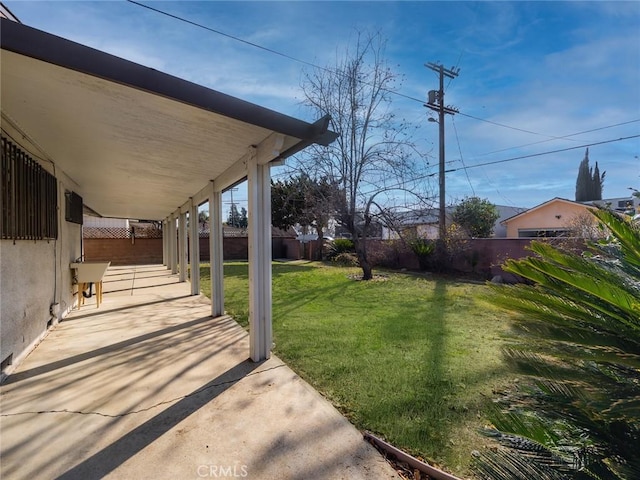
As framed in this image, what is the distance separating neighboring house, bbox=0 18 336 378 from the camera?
7.64 ft

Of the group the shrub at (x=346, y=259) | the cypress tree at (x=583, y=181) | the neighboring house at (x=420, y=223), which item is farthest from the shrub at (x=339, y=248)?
the cypress tree at (x=583, y=181)

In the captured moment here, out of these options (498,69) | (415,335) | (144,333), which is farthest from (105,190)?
(498,69)

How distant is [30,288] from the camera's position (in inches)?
164

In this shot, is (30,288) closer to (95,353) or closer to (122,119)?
(95,353)

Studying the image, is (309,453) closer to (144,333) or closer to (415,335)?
(415,335)

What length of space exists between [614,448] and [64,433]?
3.43 m

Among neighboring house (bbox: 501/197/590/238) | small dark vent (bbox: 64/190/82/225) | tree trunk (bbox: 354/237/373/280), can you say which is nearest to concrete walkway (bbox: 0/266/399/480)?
small dark vent (bbox: 64/190/82/225)

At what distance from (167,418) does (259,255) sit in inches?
75.2

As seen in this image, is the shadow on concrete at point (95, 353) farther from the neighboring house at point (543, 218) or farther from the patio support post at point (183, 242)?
the neighboring house at point (543, 218)

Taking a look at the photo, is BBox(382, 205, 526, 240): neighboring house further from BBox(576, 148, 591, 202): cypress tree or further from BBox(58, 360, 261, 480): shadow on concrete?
BBox(576, 148, 591, 202): cypress tree

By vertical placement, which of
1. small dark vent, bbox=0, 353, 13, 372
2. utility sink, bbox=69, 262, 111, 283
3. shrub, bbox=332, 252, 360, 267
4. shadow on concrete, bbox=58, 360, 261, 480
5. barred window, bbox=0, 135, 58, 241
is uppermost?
barred window, bbox=0, 135, 58, 241

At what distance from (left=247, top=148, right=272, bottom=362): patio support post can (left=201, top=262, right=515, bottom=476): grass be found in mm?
422

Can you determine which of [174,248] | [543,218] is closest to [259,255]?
[174,248]

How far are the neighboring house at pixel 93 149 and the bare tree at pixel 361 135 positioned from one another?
5707mm
